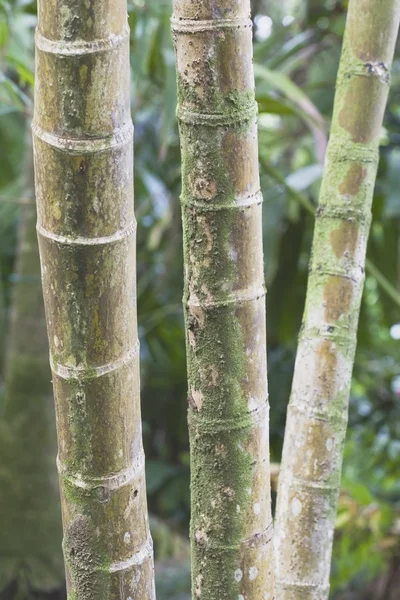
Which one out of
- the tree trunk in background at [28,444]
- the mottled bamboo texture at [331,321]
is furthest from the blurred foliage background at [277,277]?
the mottled bamboo texture at [331,321]

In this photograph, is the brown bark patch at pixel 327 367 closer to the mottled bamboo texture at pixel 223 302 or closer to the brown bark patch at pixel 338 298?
the brown bark patch at pixel 338 298

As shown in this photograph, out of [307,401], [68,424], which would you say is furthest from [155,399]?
[68,424]

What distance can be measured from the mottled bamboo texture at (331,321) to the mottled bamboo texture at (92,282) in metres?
0.20

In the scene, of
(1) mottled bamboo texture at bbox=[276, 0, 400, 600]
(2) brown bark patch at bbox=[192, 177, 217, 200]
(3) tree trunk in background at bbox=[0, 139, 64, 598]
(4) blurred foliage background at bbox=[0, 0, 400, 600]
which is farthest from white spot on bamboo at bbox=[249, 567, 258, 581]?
(3) tree trunk in background at bbox=[0, 139, 64, 598]

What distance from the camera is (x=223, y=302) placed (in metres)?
0.50

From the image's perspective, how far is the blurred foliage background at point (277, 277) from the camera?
6.43 ft

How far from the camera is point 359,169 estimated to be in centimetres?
70

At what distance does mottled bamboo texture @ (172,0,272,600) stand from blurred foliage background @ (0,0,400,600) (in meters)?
1.14

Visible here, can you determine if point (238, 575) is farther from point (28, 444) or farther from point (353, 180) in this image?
point (28, 444)

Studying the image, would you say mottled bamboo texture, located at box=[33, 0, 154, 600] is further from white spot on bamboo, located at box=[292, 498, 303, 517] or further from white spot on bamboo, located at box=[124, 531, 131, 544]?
white spot on bamboo, located at box=[292, 498, 303, 517]

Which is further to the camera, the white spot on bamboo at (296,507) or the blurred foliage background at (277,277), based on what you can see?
the blurred foliage background at (277,277)

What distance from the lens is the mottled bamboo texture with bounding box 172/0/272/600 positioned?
480 millimetres

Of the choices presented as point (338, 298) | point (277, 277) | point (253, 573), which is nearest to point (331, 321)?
point (338, 298)

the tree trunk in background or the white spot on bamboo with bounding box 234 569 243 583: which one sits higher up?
the white spot on bamboo with bounding box 234 569 243 583
